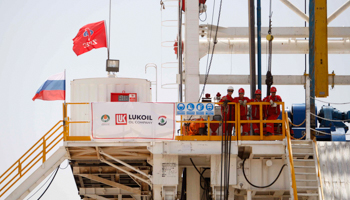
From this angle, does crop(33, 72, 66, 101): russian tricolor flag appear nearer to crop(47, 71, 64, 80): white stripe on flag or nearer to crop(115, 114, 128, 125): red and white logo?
crop(47, 71, 64, 80): white stripe on flag

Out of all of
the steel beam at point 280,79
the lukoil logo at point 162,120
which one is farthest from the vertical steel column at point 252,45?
the lukoil logo at point 162,120

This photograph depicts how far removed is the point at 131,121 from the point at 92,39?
4692 millimetres

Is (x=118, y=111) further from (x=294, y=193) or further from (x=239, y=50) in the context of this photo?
(x=239, y=50)

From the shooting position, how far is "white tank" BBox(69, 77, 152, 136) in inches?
746

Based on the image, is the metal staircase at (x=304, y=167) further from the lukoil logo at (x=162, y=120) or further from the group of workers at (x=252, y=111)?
the lukoil logo at (x=162, y=120)

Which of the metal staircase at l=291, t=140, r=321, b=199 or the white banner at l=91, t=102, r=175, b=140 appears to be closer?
the metal staircase at l=291, t=140, r=321, b=199

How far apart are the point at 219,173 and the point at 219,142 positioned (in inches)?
39.6

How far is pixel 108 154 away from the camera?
59.6 ft

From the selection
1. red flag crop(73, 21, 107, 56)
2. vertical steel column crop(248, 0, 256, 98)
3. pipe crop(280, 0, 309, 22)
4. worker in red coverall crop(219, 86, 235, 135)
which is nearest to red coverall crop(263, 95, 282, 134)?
worker in red coverall crop(219, 86, 235, 135)

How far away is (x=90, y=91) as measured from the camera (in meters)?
19.2

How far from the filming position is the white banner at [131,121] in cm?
1703

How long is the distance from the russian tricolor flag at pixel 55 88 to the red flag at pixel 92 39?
2.26 metres

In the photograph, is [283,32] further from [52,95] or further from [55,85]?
[52,95]

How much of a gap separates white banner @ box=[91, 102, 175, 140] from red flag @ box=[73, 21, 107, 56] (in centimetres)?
395
